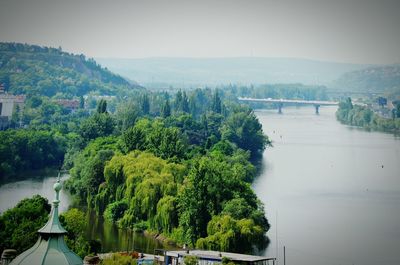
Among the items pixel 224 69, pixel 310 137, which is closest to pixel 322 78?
pixel 224 69

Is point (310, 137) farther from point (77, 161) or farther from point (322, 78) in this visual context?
point (322, 78)

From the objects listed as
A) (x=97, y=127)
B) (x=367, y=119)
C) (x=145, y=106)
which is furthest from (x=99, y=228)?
(x=367, y=119)

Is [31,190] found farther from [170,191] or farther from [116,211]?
[170,191]

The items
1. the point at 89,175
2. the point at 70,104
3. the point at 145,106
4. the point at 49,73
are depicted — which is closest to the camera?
the point at 89,175

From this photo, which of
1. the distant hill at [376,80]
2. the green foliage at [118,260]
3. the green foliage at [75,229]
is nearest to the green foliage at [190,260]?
the green foliage at [118,260]

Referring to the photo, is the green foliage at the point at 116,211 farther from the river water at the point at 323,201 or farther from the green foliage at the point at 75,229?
the green foliage at the point at 75,229

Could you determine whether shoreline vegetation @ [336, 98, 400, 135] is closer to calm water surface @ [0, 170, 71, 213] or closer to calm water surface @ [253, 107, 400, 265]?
calm water surface @ [253, 107, 400, 265]
